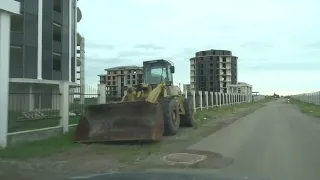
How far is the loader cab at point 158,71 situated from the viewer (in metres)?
19.2

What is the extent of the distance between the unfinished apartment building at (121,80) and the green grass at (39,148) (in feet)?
19.8

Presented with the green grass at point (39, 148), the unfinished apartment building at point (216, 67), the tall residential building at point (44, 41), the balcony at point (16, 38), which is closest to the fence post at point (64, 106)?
the green grass at point (39, 148)

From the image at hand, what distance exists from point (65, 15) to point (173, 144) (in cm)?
3021

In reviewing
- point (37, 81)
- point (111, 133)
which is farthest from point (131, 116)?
point (37, 81)

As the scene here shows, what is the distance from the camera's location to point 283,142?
44.5 ft

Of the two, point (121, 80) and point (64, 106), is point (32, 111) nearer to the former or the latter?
point (64, 106)

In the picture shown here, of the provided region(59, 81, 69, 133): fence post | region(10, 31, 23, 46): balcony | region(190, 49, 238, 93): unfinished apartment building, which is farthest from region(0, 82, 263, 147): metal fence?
region(190, 49, 238, 93): unfinished apartment building

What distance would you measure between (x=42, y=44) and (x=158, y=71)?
20.2m

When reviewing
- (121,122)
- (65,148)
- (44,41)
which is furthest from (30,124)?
(44,41)

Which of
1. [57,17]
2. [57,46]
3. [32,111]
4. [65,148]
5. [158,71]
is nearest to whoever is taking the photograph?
[65,148]

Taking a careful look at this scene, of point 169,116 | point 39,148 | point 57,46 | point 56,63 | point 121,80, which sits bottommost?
point 39,148

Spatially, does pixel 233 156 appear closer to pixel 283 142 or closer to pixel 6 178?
pixel 283 142

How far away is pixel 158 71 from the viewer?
761 inches

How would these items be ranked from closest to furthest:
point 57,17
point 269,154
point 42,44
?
Result: point 269,154 < point 42,44 < point 57,17
